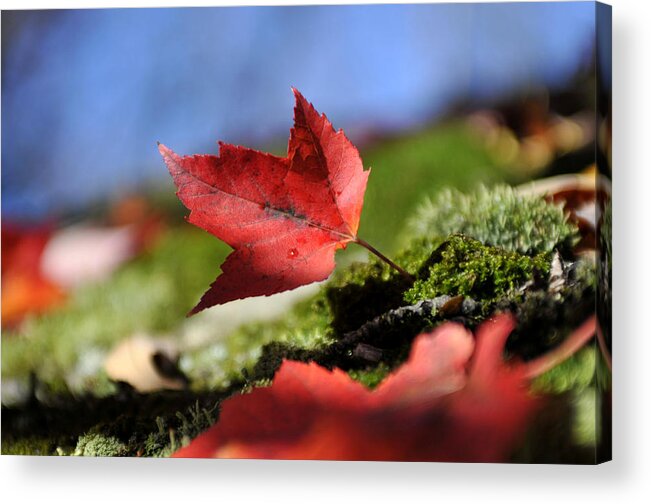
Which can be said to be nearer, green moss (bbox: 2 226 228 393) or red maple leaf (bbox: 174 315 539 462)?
red maple leaf (bbox: 174 315 539 462)

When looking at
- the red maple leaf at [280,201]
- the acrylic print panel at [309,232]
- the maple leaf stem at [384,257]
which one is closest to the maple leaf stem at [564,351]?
the acrylic print panel at [309,232]

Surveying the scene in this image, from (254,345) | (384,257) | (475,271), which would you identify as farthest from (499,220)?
(254,345)

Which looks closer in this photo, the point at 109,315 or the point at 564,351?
the point at 564,351

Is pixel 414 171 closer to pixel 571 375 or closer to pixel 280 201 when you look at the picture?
pixel 280 201

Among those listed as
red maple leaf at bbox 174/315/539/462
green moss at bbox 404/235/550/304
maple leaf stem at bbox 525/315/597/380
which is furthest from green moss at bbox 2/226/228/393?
maple leaf stem at bbox 525/315/597/380

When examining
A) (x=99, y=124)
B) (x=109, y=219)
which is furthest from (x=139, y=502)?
(x=99, y=124)

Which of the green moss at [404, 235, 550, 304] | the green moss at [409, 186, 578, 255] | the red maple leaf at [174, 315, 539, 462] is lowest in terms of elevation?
the red maple leaf at [174, 315, 539, 462]

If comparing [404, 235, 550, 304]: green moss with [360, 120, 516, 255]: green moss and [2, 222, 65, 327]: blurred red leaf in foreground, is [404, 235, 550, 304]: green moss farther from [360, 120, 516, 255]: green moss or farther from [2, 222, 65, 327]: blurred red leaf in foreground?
[2, 222, 65, 327]: blurred red leaf in foreground

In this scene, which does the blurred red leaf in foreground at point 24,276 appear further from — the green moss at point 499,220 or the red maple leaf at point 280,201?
the green moss at point 499,220
